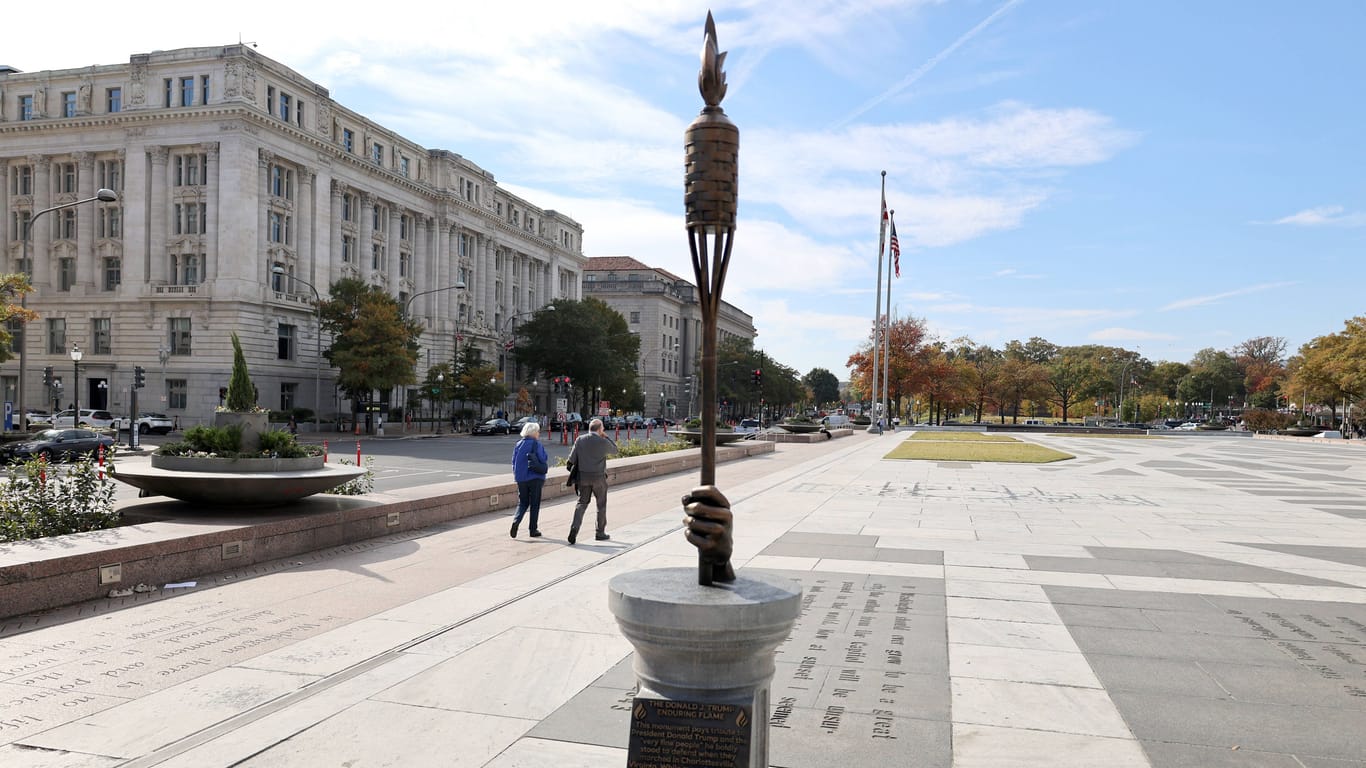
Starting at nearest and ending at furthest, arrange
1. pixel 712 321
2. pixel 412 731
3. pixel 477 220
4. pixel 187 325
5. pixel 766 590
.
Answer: pixel 766 590, pixel 712 321, pixel 412 731, pixel 187 325, pixel 477 220

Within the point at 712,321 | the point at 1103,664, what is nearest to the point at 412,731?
the point at 712,321

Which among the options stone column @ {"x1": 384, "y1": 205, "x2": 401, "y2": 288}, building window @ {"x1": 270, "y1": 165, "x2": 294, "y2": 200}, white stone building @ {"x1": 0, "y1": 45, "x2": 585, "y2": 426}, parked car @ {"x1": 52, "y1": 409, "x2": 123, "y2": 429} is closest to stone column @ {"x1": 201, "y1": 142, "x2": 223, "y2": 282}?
white stone building @ {"x1": 0, "y1": 45, "x2": 585, "y2": 426}

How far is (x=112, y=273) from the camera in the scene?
188 feet

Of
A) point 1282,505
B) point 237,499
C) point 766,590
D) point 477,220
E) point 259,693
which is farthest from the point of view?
point 477,220

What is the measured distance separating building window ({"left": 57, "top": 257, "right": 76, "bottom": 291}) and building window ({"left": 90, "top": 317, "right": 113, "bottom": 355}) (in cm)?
402

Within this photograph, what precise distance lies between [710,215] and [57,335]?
225 feet

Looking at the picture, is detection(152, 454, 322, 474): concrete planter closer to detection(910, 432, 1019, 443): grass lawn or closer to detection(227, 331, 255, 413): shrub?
detection(227, 331, 255, 413): shrub

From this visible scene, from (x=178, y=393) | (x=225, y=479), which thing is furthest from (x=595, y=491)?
(x=178, y=393)

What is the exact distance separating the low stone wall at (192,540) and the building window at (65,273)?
57.3 m

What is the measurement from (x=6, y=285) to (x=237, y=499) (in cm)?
3046

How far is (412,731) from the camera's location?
5.15m

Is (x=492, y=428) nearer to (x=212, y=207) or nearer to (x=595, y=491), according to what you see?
(x=212, y=207)

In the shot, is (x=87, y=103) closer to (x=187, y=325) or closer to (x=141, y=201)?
(x=141, y=201)

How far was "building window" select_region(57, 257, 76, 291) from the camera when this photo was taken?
191 ft
